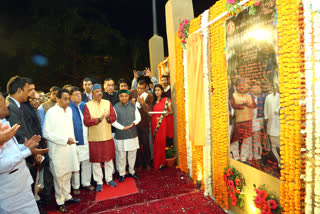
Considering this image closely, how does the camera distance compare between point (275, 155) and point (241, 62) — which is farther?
point (241, 62)

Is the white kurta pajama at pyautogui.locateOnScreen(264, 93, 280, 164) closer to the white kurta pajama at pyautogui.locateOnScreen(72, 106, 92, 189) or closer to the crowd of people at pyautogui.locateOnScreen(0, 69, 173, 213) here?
the crowd of people at pyautogui.locateOnScreen(0, 69, 173, 213)

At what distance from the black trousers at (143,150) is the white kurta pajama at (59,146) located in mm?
1824

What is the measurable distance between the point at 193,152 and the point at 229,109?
1.64 meters

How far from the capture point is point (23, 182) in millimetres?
2166

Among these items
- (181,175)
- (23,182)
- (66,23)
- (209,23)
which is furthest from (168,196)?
(66,23)

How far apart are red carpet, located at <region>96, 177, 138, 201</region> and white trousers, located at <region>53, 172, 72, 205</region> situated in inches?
23.1

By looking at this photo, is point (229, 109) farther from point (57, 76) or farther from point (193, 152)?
point (57, 76)

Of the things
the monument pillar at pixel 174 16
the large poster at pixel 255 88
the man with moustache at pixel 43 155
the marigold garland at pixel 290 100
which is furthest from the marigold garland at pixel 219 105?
the man with moustache at pixel 43 155

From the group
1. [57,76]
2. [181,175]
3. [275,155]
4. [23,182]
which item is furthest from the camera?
[57,76]

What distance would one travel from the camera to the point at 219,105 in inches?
131

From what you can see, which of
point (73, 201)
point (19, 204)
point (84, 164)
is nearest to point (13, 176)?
point (19, 204)

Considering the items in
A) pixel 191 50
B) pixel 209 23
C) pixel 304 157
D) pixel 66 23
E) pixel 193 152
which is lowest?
pixel 193 152

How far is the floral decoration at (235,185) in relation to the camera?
2.93 metres

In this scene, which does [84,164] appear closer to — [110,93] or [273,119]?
[110,93]
